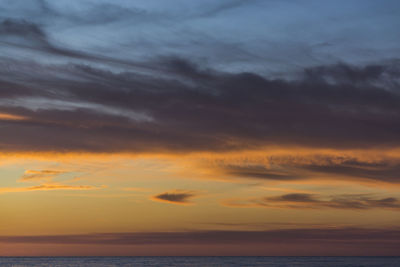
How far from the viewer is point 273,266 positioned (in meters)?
189

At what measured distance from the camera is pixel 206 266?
188m

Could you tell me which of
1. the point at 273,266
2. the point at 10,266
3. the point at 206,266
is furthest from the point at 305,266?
the point at 10,266

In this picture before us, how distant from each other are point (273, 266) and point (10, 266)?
291ft

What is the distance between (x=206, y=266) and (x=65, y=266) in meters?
49.7

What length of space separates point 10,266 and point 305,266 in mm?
99648

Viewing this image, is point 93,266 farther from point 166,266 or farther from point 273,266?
point 273,266

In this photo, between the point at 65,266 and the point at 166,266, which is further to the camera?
the point at 65,266

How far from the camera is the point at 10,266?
605 feet

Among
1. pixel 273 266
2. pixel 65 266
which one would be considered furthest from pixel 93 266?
pixel 273 266

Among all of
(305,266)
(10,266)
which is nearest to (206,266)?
(305,266)

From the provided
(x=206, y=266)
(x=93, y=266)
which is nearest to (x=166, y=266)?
(x=206, y=266)

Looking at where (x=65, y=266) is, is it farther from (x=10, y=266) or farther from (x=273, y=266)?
(x=273, y=266)

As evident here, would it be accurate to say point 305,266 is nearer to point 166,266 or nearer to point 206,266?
point 206,266

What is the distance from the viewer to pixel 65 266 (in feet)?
634
